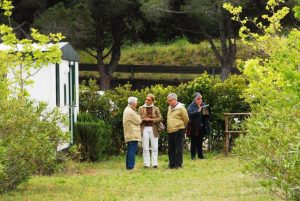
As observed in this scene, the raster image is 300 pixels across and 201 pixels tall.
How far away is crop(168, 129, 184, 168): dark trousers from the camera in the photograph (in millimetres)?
18172

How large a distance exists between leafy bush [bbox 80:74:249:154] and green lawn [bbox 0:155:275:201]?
8.36ft

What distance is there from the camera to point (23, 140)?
1259 centimetres

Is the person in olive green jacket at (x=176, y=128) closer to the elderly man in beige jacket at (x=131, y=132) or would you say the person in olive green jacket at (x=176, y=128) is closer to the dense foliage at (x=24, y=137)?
the elderly man in beige jacket at (x=131, y=132)

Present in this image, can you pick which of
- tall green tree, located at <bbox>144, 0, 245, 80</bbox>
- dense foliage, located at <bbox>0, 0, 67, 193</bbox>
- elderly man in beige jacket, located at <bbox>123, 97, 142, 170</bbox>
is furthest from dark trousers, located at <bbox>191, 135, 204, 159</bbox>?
tall green tree, located at <bbox>144, 0, 245, 80</bbox>

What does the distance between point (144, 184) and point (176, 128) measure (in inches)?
122

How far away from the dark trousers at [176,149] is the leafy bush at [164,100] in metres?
3.65

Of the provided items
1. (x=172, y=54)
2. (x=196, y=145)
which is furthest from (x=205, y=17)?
(x=196, y=145)

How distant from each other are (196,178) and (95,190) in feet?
8.81

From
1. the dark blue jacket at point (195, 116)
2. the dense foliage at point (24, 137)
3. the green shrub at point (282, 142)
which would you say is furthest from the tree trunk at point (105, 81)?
the green shrub at point (282, 142)

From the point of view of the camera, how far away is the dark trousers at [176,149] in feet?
59.6

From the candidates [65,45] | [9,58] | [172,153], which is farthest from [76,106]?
[9,58]

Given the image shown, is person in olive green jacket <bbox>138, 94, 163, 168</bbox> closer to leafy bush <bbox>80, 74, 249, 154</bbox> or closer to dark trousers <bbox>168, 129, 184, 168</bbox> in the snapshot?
dark trousers <bbox>168, 129, 184, 168</bbox>

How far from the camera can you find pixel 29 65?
16219 mm

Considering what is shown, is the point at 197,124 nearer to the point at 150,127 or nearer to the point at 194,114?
the point at 194,114
